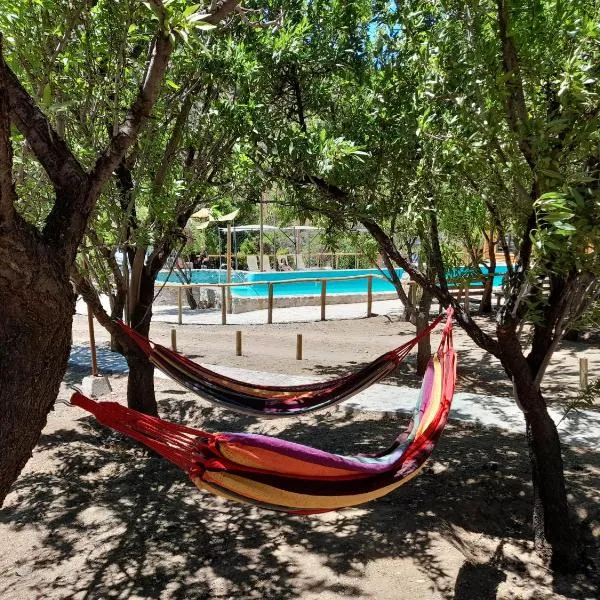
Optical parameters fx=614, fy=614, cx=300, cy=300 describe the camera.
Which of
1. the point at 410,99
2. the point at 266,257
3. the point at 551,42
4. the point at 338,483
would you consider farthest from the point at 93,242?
the point at 266,257

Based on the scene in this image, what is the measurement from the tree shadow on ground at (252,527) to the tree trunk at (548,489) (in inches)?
5.6

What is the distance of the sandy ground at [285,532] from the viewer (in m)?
2.87

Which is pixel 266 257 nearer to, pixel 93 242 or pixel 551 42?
pixel 93 242

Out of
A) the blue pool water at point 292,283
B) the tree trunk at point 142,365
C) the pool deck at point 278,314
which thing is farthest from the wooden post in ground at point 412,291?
the tree trunk at point 142,365

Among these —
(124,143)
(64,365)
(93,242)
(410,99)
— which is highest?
(410,99)

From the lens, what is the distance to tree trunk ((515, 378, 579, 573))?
2955 millimetres

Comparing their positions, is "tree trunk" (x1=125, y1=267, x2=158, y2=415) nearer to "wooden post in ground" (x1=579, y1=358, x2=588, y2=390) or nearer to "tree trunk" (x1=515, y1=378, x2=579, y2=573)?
"tree trunk" (x1=515, y1=378, x2=579, y2=573)

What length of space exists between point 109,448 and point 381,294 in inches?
427

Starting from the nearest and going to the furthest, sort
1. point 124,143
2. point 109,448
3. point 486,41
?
point 124,143 → point 486,41 → point 109,448

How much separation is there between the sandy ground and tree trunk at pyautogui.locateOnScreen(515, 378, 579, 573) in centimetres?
12

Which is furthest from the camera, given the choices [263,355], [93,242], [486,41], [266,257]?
[266,257]

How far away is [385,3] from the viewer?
11.1 feet

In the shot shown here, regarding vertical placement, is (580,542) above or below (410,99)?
below

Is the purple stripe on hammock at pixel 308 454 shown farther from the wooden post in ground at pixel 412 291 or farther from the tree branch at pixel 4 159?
the wooden post in ground at pixel 412 291
